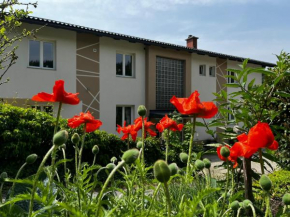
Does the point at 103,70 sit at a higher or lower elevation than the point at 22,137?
A: higher

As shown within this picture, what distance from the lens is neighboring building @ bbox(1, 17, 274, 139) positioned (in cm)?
943

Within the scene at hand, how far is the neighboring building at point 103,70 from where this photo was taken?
943 centimetres

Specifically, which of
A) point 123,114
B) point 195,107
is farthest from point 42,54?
point 195,107

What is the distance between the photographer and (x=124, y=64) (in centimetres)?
1227

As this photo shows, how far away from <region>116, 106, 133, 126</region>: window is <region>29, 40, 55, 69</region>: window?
3.49 m

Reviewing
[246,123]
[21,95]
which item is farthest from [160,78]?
[246,123]

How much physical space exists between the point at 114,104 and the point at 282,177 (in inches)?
342

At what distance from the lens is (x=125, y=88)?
12.0 metres

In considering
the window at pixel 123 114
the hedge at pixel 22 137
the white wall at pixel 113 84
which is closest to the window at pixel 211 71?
the white wall at pixel 113 84

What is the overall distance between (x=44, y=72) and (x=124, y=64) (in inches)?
149

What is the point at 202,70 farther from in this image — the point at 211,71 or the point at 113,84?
the point at 113,84

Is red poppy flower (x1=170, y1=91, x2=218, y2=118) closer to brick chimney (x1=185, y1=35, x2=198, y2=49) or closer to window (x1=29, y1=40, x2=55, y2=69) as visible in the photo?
window (x1=29, y1=40, x2=55, y2=69)

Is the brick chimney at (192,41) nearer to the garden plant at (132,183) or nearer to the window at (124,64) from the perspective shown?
the window at (124,64)

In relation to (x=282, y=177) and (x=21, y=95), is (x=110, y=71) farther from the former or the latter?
(x=282, y=177)
